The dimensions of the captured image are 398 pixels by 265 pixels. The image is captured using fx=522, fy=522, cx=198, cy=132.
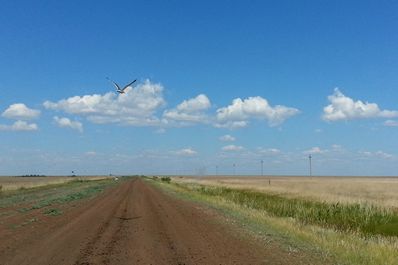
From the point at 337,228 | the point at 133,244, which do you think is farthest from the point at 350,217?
the point at 133,244

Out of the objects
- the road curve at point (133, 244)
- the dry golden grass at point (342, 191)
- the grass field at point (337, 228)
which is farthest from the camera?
the dry golden grass at point (342, 191)

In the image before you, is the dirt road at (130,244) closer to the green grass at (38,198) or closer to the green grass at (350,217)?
the green grass at (350,217)

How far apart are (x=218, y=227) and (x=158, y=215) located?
5819 millimetres

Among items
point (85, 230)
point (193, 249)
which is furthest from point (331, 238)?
point (85, 230)

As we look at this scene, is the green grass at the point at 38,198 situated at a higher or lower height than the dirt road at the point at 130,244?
higher

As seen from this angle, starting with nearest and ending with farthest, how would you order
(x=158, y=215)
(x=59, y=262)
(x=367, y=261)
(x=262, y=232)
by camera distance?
(x=59, y=262) → (x=367, y=261) → (x=262, y=232) → (x=158, y=215)

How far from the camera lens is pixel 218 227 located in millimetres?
20859

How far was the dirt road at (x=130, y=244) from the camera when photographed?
1255cm

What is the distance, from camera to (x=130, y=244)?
598 inches

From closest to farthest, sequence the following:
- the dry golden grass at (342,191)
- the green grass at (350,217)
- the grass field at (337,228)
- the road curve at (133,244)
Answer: the road curve at (133,244) → the grass field at (337,228) → the green grass at (350,217) → the dry golden grass at (342,191)

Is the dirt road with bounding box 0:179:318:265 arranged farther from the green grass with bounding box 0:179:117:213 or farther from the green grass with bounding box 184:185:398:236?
the green grass with bounding box 0:179:117:213

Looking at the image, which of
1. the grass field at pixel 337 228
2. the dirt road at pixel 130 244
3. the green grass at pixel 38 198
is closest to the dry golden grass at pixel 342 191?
the grass field at pixel 337 228

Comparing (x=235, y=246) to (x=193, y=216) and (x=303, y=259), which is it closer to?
(x=303, y=259)

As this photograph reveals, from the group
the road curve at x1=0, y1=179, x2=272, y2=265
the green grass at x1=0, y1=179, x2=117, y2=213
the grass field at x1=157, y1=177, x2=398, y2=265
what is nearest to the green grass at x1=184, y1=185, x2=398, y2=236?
the grass field at x1=157, y1=177, x2=398, y2=265
